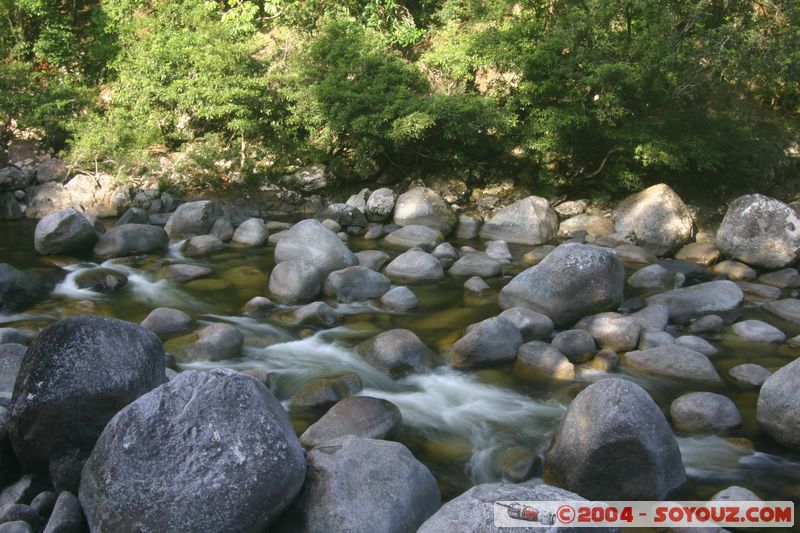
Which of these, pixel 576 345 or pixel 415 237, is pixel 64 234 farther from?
pixel 576 345

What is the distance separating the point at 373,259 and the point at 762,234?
6063 mm

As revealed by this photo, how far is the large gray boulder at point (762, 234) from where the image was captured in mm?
10938

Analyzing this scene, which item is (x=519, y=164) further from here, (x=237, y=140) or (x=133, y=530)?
(x=133, y=530)

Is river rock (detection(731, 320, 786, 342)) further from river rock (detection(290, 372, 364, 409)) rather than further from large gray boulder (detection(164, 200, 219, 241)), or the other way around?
large gray boulder (detection(164, 200, 219, 241))

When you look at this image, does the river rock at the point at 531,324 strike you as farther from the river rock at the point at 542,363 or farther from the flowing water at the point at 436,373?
the flowing water at the point at 436,373

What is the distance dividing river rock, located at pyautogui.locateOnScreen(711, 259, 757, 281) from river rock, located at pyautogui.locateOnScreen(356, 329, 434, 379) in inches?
234

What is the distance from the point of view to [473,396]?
6727mm

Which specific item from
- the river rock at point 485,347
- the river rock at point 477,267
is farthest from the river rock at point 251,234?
the river rock at point 485,347

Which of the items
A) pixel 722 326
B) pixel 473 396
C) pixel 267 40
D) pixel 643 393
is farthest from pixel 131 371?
pixel 267 40

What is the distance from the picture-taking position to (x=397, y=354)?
7.07m

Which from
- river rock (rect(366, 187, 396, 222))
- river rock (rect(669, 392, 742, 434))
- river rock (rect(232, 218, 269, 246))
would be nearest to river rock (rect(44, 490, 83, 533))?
river rock (rect(669, 392, 742, 434))

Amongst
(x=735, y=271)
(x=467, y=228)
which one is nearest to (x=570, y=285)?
(x=735, y=271)

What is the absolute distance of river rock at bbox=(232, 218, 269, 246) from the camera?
11.8 metres

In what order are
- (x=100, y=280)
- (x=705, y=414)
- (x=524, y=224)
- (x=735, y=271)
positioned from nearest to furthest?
1. (x=705, y=414)
2. (x=100, y=280)
3. (x=735, y=271)
4. (x=524, y=224)
